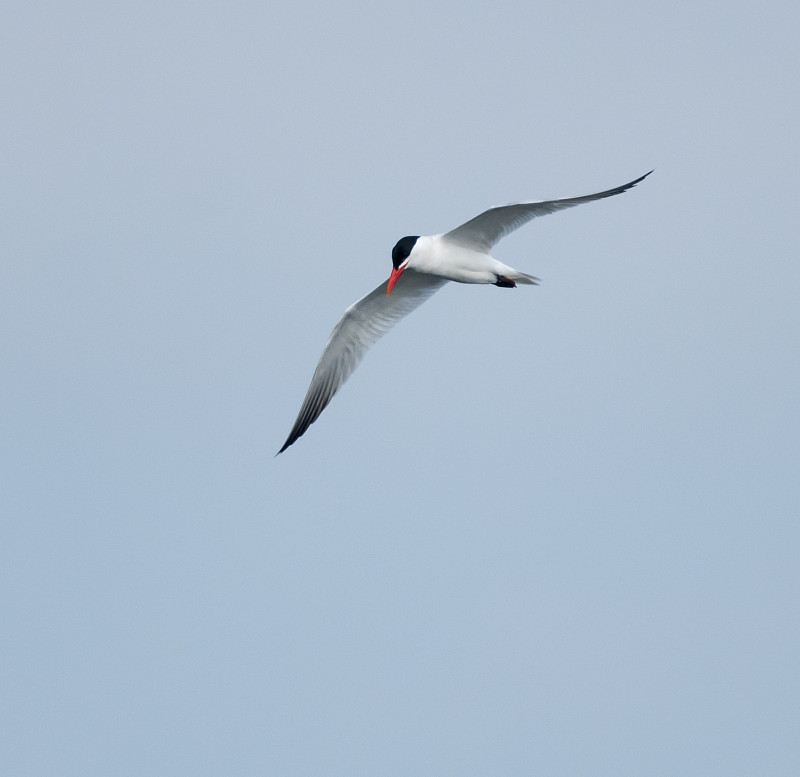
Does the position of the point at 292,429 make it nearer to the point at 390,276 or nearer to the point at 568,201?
the point at 390,276

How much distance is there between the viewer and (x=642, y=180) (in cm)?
1235

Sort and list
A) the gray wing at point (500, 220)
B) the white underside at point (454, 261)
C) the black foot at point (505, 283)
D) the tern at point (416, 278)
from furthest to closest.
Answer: the black foot at point (505, 283) < the white underside at point (454, 261) < the tern at point (416, 278) < the gray wing at point (500, 220)

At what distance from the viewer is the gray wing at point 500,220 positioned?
1315 cm

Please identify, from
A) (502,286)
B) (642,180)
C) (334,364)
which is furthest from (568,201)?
(334,364)

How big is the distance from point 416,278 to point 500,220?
2.29 m

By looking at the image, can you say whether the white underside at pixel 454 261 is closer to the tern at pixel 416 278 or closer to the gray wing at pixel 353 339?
Answer: the tern at pixel 416 278

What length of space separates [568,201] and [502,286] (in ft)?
7.40

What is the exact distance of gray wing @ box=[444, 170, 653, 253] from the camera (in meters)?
13.1

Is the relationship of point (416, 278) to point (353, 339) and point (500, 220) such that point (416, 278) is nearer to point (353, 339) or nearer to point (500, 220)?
point (353, 339)

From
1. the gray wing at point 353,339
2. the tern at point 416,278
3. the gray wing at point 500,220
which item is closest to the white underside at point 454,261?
the tern at point 416,278

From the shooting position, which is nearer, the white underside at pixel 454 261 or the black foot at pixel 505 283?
the white underside at pixel 454 261

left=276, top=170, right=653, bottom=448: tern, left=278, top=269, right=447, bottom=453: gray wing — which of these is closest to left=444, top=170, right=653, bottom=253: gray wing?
left=276, top=170, right=653, bottom=448: tern

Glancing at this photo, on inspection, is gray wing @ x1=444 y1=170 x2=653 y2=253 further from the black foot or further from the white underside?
the black foot

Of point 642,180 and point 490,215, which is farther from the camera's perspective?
point 490,215
